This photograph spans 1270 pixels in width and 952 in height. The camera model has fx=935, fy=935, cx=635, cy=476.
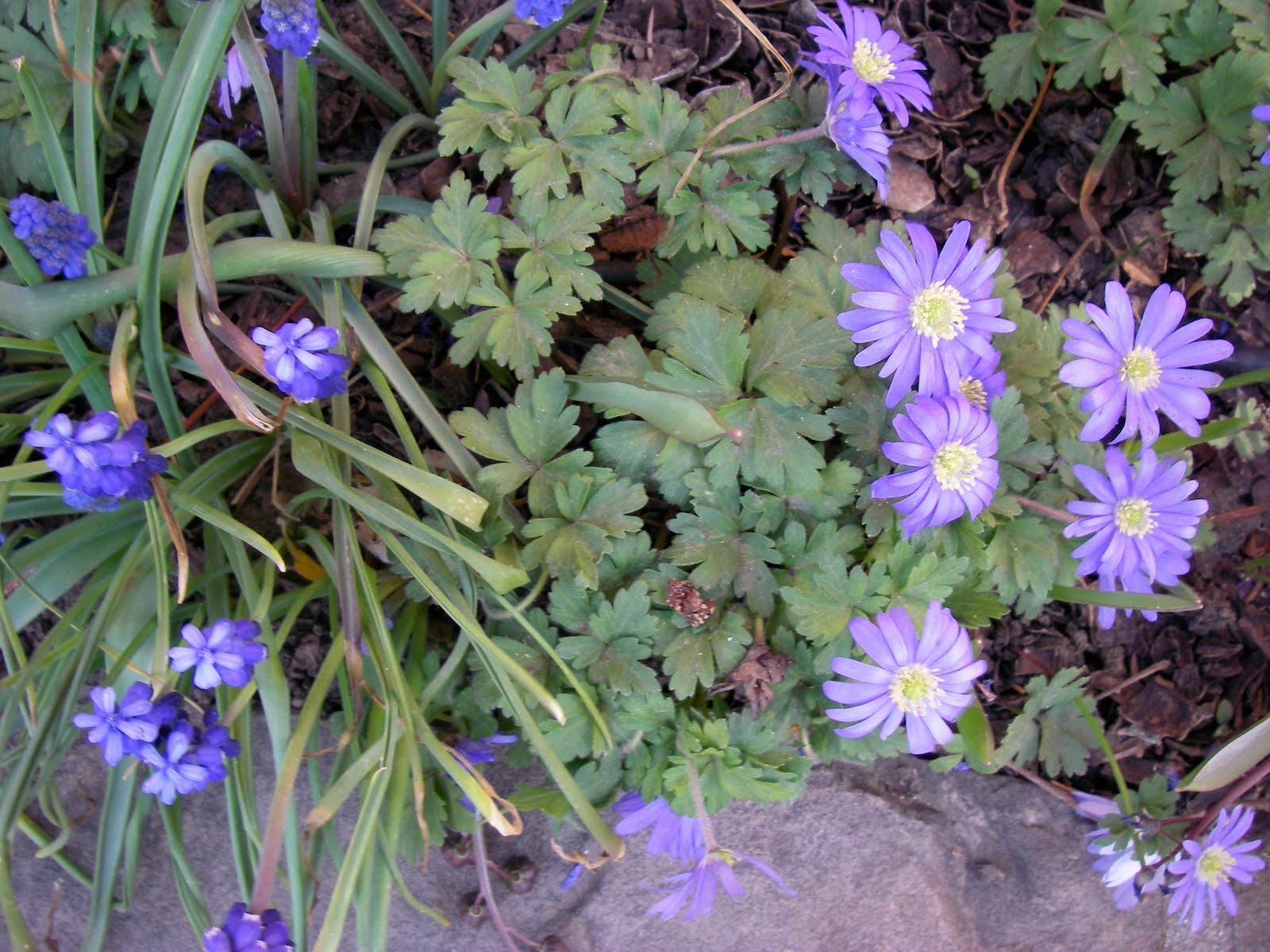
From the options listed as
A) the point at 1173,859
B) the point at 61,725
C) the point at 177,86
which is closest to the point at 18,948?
the point at 61,725

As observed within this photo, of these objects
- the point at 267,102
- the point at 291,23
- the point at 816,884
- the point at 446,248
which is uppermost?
the point at 291,23

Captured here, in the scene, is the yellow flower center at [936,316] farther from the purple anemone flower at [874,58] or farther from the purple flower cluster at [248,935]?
the purple flower cluster at [248,935]

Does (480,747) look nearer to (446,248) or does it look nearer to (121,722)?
(121,722)

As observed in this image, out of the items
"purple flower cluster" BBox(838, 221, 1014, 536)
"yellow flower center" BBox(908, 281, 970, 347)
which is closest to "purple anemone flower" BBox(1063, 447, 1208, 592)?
"purple flower cluster" BBox(838, 221, 1014, 536)

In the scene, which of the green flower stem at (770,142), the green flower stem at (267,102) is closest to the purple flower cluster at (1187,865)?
the green flower stem at (770,142)

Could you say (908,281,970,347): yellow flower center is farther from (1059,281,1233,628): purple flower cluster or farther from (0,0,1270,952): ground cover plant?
(1059,281,1233,628): purple flower cluster

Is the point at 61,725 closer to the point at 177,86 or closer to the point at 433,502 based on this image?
the point at 433,502

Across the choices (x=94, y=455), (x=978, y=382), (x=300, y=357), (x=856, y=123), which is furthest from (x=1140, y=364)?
(x=94, y=455)
